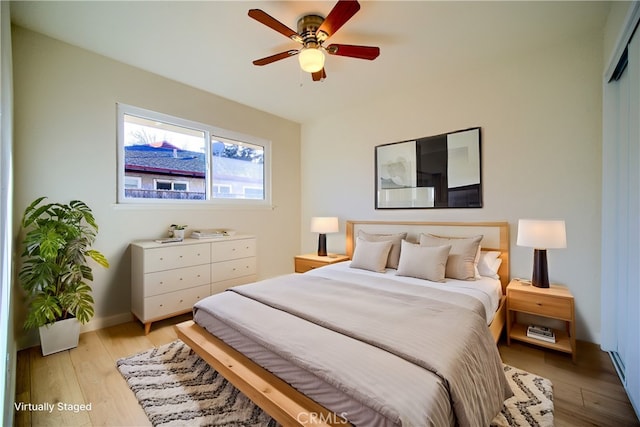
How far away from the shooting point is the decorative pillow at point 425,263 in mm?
2404

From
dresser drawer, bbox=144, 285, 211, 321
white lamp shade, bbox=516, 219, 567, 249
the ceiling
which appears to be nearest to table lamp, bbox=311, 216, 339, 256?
dresser drawer, bbox=144, 285, 211, 321

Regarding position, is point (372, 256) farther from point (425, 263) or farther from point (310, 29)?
point (310, 29)

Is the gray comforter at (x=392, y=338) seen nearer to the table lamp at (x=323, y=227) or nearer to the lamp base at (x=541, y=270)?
the lamp base at (x=541, y=270)

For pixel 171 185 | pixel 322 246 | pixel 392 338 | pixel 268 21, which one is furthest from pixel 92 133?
pixel 392 338

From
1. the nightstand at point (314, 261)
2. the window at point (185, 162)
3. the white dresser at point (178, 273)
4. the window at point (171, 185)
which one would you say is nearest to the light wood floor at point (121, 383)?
the white dresser at point (178, 273)

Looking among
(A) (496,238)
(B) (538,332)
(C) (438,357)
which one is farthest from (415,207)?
(C) (438,357)

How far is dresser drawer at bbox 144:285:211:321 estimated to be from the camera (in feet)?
8.35

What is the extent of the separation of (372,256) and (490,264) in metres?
1.12

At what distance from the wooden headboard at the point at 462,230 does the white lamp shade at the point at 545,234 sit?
0.41 meters

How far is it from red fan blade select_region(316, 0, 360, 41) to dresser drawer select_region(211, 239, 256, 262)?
7.68 ft

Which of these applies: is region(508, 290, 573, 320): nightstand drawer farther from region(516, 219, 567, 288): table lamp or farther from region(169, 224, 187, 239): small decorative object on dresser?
region(169, 224, 187, 239): small decorative object on dresser

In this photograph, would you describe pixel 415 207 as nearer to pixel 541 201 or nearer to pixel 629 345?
pixel 541 201

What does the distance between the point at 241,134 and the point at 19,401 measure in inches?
126

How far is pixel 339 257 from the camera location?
367 cm
